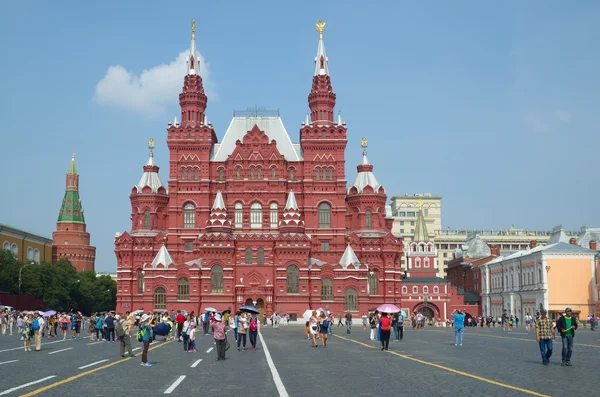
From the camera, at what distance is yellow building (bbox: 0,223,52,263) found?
114875 millimetres

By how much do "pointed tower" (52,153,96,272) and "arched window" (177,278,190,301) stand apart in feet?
226

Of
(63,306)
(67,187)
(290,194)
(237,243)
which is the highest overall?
(67,187)

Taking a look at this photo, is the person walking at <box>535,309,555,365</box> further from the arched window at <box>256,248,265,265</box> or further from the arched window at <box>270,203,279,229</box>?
the arched window at <box>270,203,279,229</box>

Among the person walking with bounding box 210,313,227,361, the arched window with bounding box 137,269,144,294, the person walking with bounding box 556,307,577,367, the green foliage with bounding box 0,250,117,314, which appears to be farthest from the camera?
the green foliage with bounding box 0,250,117,314

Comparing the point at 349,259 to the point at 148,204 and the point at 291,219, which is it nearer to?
the point at 291,219

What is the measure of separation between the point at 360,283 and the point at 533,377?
216ft

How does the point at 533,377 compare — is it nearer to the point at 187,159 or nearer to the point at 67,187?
the point at 187,159

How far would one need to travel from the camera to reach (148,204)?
3595 inches

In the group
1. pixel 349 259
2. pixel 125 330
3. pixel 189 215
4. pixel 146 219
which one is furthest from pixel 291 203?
pixel 125 330

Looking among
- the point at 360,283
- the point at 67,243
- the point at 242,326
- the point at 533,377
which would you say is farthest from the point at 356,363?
the point at 67,243

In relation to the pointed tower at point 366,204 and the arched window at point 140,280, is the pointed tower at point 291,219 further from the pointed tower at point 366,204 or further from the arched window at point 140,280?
the arched window at point 140,280

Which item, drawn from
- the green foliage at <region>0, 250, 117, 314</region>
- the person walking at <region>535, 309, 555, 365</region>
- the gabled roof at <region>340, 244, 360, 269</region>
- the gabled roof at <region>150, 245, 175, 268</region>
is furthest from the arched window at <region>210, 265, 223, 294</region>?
the person walking at <region>535, 309, 555, 365</region>

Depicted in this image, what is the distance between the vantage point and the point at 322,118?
92.0 meters

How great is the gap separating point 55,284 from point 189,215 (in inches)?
1036
